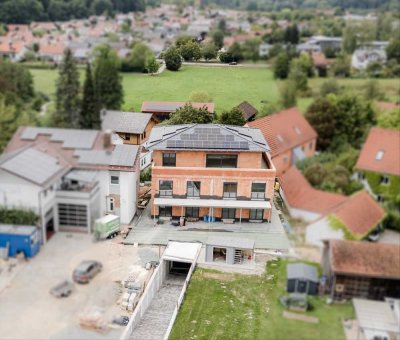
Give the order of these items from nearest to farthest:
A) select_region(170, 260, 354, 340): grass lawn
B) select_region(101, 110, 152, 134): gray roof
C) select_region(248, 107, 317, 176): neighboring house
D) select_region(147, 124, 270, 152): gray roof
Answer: select_region(248, 107, 317, 176): neighboring house → select_region(101, 110, 152, 134): gray roof → select_region(170, 260, 354, 340): grass lawn → select_region(147, 124, 270, 152): gray roof

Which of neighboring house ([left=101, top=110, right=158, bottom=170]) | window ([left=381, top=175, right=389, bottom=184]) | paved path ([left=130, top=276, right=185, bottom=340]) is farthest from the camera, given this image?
paved path ([left=130, top=276, right=185, bottom=340])

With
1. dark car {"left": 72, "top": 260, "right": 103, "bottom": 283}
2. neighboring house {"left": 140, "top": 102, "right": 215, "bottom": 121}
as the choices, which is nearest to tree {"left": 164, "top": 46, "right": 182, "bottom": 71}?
neighboring house {"left": 140, "top": 102, "right": 215, "bottom": 121}

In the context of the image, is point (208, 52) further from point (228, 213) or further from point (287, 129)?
point (228, 213)

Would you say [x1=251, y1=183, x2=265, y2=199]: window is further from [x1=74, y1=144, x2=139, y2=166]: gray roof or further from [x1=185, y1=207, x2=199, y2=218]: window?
[x1=74, y1=144, x2=139, y2=166]: gray roof

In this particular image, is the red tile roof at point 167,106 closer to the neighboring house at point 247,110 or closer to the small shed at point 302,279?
the neighboring house at point 247,110

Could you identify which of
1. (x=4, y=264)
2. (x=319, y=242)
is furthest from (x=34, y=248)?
(x=319, y=242)

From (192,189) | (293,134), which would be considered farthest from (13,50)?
(192,189)

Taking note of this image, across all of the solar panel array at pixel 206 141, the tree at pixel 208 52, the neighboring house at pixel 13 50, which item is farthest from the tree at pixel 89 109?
the solar panel array at pixel 206 141
